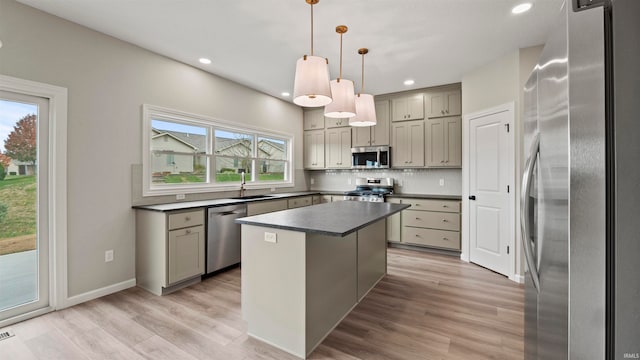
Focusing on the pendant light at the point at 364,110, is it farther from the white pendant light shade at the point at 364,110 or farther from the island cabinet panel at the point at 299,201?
the island cabinet panel at the point at 299,201

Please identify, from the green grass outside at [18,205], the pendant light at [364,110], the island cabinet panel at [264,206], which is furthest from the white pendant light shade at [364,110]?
the green grass outside at [18,205]

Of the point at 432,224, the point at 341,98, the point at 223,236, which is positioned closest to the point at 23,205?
the point at 223,236

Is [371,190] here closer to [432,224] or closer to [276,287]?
[432,224]

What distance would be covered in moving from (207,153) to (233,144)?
21.6 inches

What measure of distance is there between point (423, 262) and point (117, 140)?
4153 mm

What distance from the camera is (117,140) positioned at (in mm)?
2945

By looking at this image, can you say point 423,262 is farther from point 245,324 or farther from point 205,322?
point 205,322

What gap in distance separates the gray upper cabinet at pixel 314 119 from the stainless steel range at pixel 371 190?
144 centimetres

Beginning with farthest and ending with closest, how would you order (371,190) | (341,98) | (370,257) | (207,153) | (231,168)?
(371,190) < (231,168) < (207,153) < (370,257) < (341,98)

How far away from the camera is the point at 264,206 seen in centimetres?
410

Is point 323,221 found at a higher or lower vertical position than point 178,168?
lower

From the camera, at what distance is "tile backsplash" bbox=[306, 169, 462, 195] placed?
473 cm

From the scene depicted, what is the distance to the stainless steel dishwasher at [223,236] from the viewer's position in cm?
331

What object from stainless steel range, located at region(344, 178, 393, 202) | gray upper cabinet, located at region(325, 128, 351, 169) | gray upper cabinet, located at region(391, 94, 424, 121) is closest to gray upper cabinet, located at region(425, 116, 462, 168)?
gray upper cabinet, located at region(391, 94, 424, 121)
